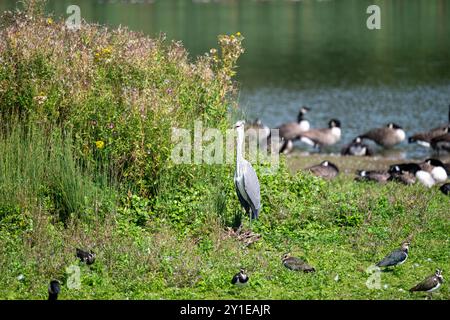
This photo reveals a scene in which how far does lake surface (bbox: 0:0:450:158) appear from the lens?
2697 cm

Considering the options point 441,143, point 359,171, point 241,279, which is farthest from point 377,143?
point 241,279

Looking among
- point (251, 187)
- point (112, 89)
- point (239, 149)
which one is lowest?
point (251, 187)

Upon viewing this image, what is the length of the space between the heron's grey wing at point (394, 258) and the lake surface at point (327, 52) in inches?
235

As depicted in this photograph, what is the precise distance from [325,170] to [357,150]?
431cm

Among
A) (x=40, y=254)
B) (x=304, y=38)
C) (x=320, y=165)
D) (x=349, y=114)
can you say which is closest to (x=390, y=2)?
(x=304, y=38)

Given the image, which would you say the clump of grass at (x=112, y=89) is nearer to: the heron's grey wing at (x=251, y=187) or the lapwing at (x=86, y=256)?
the heron's grey wing at (x=251, y=187)

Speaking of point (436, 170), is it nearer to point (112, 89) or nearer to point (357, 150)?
point (357, 150)

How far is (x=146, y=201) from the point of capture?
11.9 meters

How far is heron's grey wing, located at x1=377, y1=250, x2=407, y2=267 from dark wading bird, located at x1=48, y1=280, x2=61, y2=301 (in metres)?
4.11

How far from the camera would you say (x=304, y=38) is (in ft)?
145

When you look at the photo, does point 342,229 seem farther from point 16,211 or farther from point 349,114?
point 349,114

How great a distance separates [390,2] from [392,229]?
4721 cm

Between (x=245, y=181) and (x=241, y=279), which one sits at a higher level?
(x=245, y=181)
